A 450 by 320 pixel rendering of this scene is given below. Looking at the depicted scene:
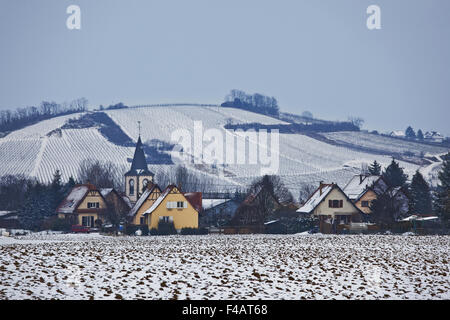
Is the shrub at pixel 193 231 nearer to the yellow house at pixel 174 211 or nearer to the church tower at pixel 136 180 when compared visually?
the yellow house at pixel 174 211

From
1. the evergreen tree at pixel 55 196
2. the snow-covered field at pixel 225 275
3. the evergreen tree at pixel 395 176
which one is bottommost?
the snow-covered field at pixel 225 275

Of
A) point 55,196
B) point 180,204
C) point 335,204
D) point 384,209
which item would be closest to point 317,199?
point 335,204

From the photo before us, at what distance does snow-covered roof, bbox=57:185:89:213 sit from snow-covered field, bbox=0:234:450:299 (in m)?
59.6

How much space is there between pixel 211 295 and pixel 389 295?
17.8ft

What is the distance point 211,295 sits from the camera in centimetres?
2245

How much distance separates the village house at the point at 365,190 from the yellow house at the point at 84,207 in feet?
106

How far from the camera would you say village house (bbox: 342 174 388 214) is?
313 ft

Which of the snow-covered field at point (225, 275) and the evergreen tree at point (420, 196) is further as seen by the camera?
the evergreen tree at point (420, 196)

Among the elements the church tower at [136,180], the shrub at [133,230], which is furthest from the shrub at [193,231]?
the church tower at [136,180]

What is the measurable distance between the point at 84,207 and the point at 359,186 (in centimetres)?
3673

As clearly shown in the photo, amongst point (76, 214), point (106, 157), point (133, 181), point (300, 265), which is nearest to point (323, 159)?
point (106, 157)

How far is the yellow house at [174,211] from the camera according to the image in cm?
8188

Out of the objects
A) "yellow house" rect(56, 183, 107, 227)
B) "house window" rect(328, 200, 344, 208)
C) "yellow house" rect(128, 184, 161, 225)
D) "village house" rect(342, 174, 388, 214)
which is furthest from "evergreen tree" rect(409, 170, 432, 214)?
"yellow house" rect(56, 183, 107, 227)
